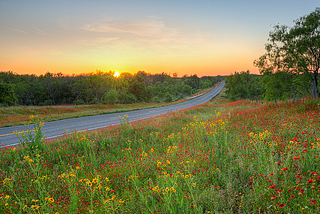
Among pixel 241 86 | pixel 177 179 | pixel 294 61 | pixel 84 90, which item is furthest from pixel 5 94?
pixel 241 86

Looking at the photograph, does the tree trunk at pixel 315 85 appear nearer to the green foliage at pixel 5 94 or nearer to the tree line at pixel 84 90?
the tree line at pixel 84 90

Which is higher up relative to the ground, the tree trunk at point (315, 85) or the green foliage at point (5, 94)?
the green foliage at point (5, 94)

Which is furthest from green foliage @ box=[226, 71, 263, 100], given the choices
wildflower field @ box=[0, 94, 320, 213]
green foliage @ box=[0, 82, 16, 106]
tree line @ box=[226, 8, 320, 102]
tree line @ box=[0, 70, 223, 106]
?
green foliage @ box=[0, 82, 16, 106]

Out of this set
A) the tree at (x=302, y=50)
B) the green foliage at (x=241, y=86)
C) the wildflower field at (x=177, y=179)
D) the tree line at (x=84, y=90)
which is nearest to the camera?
the wildflower field at (x=177, y=179)

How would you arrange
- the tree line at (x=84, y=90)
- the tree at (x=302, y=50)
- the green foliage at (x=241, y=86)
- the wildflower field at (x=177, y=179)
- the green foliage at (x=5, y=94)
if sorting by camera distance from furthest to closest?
1. the tree line at (x=84, y=90)
2. the green foliage at (x=241, y=86)
3. the green foliage at (x=5, y=94)
4. the tree at (x=302, y=50)
5. the wildflower field at (x=177, y=179)

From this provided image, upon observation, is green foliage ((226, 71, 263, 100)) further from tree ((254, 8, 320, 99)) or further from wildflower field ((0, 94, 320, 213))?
wildflower field ((0, 94, 320, 213))

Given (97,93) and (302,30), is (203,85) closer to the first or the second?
(97,93)

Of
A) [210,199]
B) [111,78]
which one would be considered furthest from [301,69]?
[111,78]

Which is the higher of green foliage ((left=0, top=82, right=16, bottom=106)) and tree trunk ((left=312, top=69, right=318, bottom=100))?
green foliage ((left=0, top=82, right=16, bottom=106))

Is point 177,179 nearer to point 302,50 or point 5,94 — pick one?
point 302,50

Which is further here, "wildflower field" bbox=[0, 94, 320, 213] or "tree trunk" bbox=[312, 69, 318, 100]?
"tree trunk" bbox=[312, 69, 318, 100]

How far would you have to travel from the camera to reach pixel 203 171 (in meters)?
3.84

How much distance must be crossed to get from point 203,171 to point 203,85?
11824cm

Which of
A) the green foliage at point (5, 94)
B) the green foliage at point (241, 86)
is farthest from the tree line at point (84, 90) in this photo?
the green foliage at point (241, 86)
